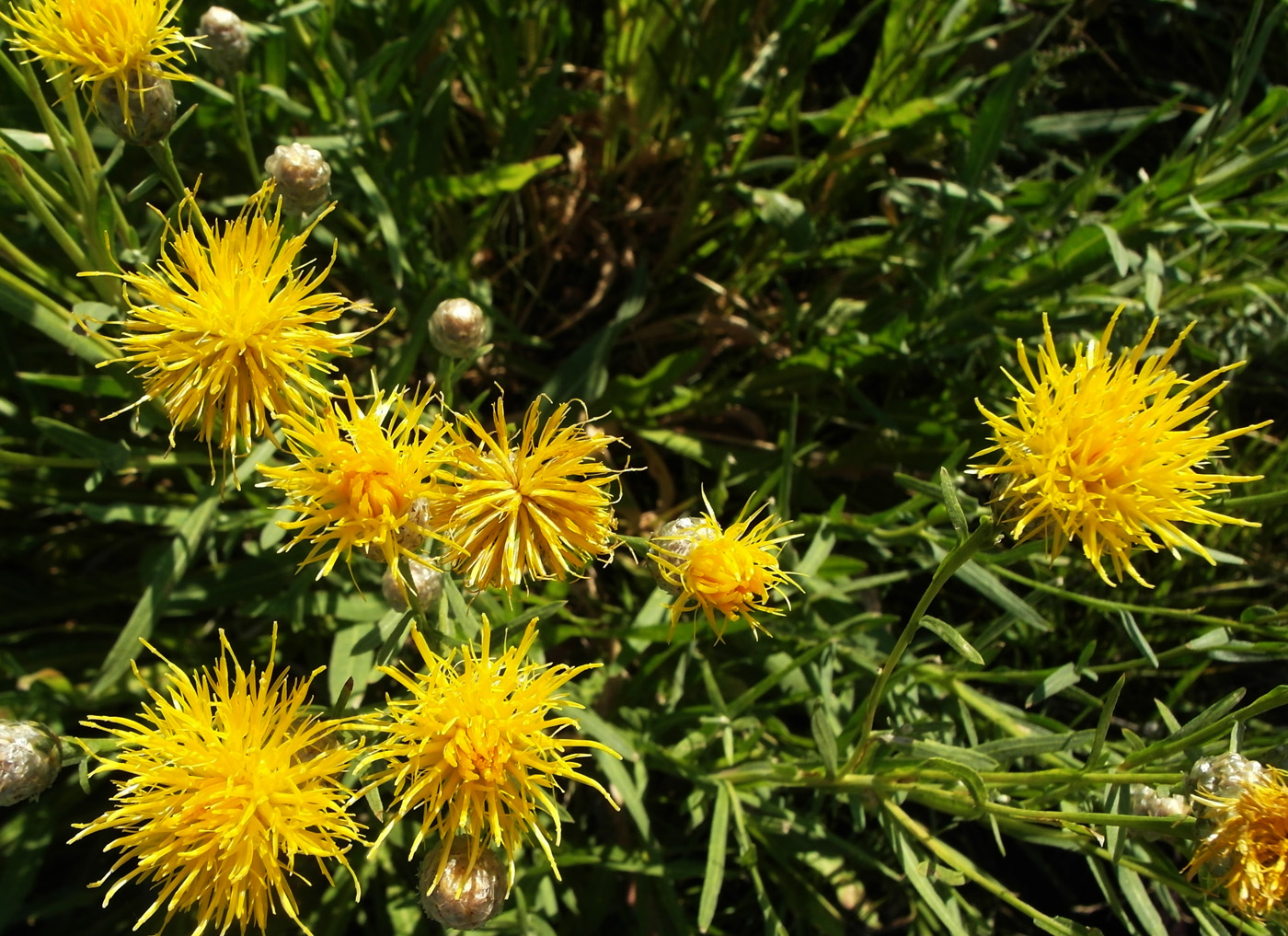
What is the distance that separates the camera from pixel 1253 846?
69.1 inches

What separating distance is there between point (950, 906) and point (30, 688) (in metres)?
3.06

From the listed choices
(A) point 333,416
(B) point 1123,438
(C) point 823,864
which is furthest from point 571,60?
(C) point 823,864

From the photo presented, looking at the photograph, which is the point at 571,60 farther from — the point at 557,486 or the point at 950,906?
the point at 950,906

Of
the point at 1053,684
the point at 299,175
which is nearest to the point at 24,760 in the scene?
the point at 299,175

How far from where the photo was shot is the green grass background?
105 inches

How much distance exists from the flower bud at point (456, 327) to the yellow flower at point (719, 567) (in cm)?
78

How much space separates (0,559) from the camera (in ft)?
11.7

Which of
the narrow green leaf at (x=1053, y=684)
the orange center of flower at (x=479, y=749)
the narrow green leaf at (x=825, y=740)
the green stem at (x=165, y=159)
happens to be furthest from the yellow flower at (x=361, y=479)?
the narrow green leaf at (x=1053, y=684)

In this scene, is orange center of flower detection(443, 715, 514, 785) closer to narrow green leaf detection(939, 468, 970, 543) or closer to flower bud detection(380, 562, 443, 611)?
flower bud detection(380, 562, 443, 611)

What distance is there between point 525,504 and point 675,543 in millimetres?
375

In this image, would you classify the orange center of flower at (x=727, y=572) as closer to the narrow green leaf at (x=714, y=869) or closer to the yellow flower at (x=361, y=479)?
the yellow flower at (x=361, y=479)

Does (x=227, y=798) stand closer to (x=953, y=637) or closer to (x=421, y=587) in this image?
(x=421, y=587)

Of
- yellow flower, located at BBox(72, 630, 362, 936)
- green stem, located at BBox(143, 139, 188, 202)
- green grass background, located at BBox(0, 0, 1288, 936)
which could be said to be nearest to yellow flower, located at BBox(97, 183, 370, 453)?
green stem, located at BBox(143, 139, 188, 202)

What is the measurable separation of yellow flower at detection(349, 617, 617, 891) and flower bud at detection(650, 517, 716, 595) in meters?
0.32
